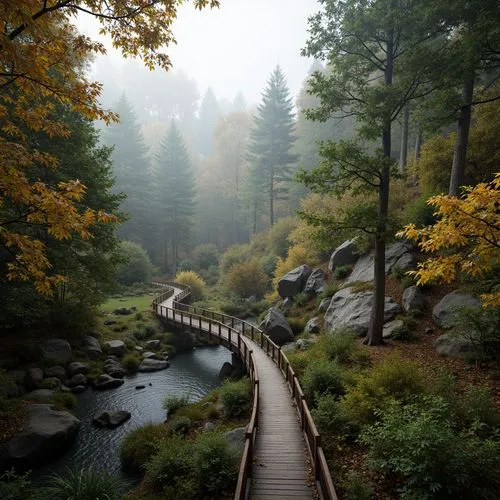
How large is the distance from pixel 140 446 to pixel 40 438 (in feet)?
10.3

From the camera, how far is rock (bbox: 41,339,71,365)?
49.5ft

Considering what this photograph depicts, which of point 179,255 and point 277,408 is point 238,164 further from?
point 277,408

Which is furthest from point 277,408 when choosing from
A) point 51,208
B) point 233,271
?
point 233,271

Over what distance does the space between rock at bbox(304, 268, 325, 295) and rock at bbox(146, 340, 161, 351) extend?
10.5 metres

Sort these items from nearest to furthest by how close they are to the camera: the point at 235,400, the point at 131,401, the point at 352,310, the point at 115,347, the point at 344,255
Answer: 1. the point at 235,400
2. the point at 131,401
3. the point at 352,310
4. the point at 115,347
5. the point at 344,255

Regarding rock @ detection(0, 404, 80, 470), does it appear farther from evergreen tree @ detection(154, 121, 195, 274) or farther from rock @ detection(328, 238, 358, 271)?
evergreen tree @ detection(154, 121, 195, 274)

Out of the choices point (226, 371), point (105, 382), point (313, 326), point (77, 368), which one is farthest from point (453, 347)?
point (77, 368)

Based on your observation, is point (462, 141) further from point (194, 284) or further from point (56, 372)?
point (194, 284)

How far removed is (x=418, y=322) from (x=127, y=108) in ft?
162

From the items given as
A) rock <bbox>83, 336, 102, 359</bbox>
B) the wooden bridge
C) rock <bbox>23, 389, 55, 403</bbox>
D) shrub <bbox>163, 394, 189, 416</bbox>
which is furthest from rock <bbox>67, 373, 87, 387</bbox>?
the wooden bridge

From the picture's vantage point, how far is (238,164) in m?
55.5

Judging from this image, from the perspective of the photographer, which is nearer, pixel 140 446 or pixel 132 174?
pixel 140 446

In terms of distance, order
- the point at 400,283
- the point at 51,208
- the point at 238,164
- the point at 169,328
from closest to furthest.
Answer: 1. the point at 51,208
2. the point at 400,283
3. the point at 169,328
4. the point at 238,164

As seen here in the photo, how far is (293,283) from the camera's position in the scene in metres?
22.2
